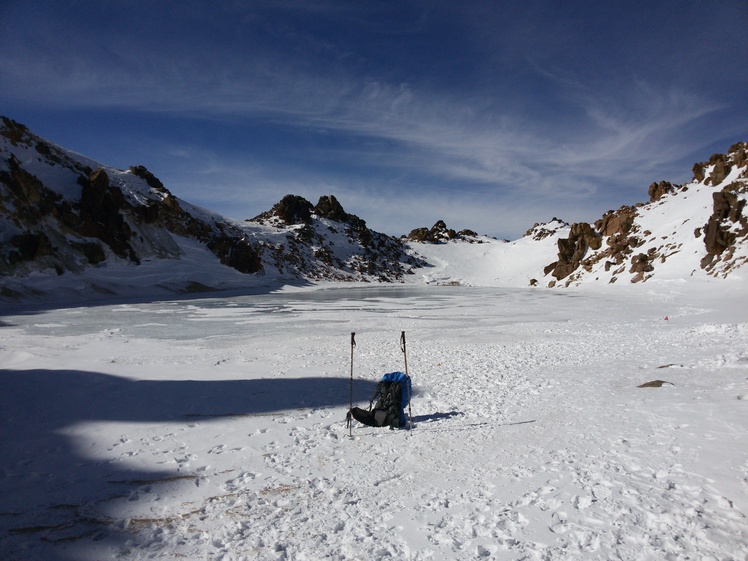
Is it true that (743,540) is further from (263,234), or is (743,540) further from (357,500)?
(263,234)

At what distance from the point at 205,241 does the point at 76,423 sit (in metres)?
56.4

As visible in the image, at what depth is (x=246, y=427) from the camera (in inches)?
292

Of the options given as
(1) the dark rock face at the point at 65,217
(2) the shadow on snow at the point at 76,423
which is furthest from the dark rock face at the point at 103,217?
(2) the shadow on snow at the point at 76,423

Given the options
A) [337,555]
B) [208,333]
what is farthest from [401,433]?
[208,333]

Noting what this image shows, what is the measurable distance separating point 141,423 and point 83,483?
2103 millimetres

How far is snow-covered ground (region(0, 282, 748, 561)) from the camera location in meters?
4.21

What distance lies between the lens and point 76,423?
7324 mm

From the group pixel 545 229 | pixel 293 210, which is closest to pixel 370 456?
pixel 293 210

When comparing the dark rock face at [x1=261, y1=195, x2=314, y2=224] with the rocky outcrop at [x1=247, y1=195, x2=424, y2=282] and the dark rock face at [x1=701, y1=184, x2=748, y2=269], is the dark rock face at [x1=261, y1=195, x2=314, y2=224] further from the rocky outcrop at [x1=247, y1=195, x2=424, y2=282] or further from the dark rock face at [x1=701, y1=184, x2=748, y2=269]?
the dark rock face at [x1=701, y1=184, x2=748, y2=269]

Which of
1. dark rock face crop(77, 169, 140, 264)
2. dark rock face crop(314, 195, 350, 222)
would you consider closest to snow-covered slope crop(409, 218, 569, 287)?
dark rock face crop(314, 195, 350, 222)

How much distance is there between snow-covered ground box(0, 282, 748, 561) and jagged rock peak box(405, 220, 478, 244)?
107m

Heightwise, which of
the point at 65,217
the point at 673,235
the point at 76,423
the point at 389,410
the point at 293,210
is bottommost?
the point at 76,423

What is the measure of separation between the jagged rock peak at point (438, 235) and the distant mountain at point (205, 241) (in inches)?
1184

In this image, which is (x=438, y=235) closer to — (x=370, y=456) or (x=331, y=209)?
(x=331, y=209)
